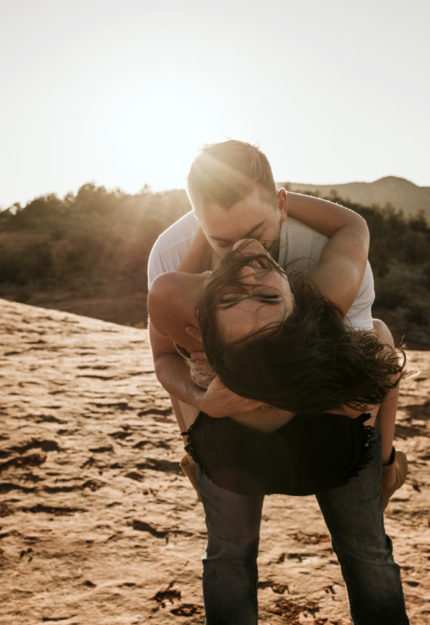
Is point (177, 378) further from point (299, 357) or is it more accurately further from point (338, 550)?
point (338, 550)

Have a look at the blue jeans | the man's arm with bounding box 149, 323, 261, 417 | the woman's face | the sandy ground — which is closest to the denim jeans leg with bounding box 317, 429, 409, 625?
the blue jeans

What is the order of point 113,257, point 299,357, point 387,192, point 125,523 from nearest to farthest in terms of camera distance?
point 299,357
point 125,523
point 113,257
point 387,192

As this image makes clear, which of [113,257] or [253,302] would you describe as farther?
[113,257]

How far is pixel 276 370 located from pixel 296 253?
49 centimetres

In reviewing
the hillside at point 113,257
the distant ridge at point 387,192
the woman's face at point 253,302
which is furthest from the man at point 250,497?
the distant ridge at point 387,192

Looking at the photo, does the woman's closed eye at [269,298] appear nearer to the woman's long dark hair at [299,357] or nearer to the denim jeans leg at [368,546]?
the woman's long dark hair at [299,357]

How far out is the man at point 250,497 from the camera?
139 centimetres

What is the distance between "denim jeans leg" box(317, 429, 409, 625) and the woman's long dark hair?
1.12ft

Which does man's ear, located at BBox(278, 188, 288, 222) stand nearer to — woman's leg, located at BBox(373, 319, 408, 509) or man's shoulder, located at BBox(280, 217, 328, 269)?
man's shoulder, located at BBox(280, 217, 328, 269)

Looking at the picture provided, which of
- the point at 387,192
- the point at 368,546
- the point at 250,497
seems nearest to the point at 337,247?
the point at 250,497

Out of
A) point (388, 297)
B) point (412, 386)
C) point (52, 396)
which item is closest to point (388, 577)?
point (52, 396)

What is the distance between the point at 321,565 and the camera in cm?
281

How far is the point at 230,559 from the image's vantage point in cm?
140

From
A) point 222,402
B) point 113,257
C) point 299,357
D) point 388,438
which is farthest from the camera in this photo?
point 113,257
